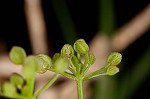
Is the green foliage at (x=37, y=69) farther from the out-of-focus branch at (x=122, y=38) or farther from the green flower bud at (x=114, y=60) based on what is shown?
the out-of-focus branch at (x=122, y=38)

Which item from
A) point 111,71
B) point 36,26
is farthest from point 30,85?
point 36,26

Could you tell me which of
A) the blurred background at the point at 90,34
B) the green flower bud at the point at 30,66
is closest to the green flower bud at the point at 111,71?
the green flower bud at the point at 30,66

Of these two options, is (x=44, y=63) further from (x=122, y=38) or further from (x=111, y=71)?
(x=122, y=38)

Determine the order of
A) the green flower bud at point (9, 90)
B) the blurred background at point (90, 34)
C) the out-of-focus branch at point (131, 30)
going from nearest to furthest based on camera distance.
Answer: the green flower bud at point (9, 90)
the blurred background at point (90, 34)
the out-of-focus branch at point (131, 30)

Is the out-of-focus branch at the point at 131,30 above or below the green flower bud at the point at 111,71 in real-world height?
above

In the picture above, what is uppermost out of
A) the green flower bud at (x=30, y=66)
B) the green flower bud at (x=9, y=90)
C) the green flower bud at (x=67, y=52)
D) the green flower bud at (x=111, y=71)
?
the green flower bud at (x=67, y=52)

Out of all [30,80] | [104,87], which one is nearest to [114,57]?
[30,80]

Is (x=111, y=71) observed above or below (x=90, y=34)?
below

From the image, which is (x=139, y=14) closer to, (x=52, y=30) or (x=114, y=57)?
(x=52, y=30)
